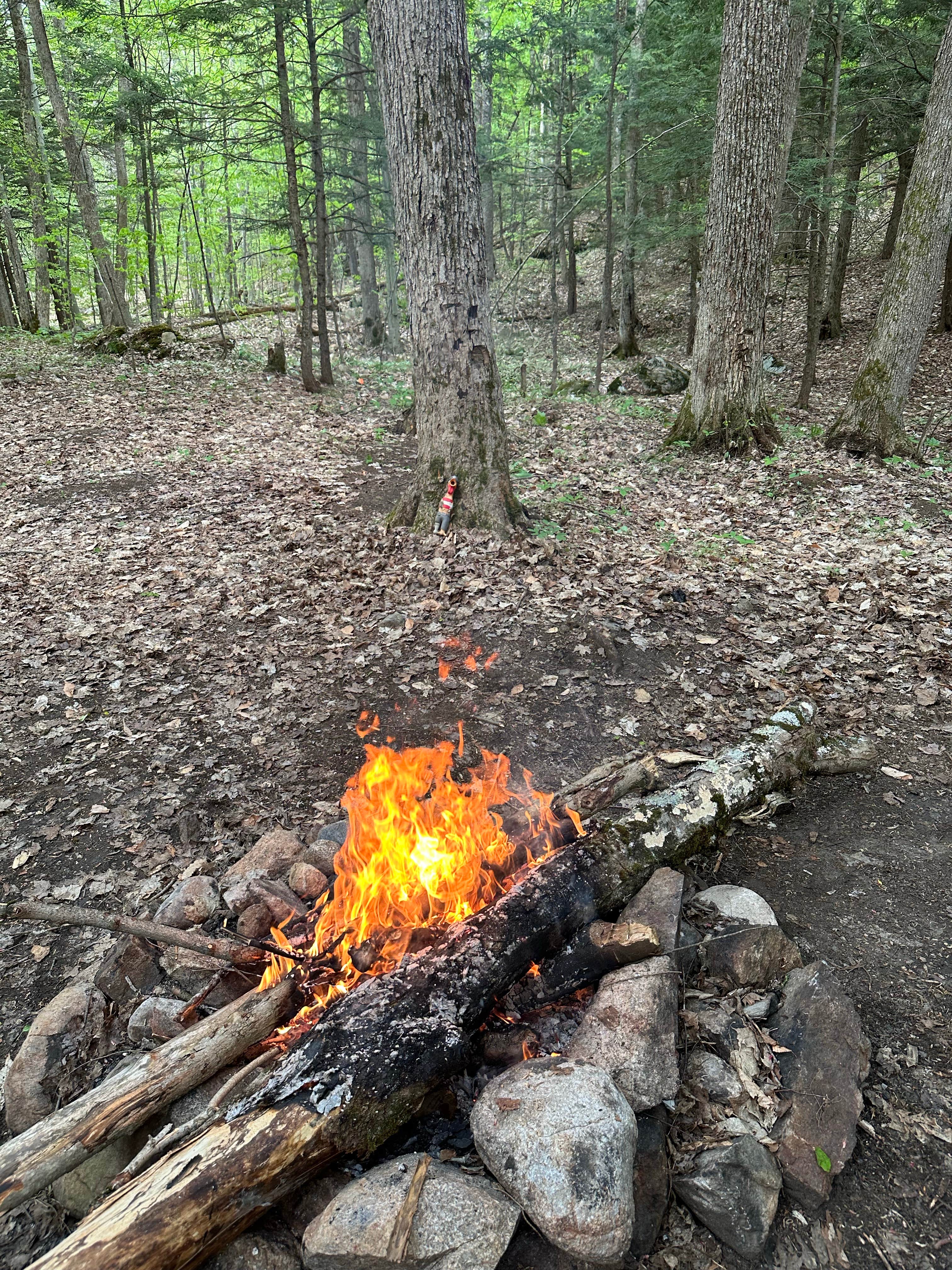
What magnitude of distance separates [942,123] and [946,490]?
5.03 m

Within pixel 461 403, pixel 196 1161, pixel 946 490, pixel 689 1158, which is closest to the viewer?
pixel 196 1161

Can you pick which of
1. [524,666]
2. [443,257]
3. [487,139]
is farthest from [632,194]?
[524,666]

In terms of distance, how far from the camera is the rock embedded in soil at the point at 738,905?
327cm

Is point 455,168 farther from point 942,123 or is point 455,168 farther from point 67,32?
Answer: point 67,32

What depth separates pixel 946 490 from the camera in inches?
348

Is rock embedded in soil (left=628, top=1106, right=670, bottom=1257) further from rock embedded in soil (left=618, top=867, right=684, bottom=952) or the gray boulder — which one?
the gray boulder

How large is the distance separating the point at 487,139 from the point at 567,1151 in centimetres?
2440

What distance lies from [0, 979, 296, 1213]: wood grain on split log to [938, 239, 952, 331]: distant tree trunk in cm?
1908

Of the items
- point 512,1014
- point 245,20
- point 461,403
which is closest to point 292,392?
point 245,20

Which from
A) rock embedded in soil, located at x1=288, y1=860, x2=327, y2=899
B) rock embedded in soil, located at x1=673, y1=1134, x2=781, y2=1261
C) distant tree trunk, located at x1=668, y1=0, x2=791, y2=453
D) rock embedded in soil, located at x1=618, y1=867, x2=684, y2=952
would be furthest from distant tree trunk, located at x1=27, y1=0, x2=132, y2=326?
rock embedded in soil, located at x1=673, y1=1134, x2=781, y2=1261

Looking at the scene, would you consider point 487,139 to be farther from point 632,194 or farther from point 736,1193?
point 736,1193

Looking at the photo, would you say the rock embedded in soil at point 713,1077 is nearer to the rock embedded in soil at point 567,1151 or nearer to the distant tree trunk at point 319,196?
the rock embedded in soil at point 567,1151

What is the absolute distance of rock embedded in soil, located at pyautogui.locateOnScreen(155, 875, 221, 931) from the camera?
3.49 metres

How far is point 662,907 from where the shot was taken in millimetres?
3205
